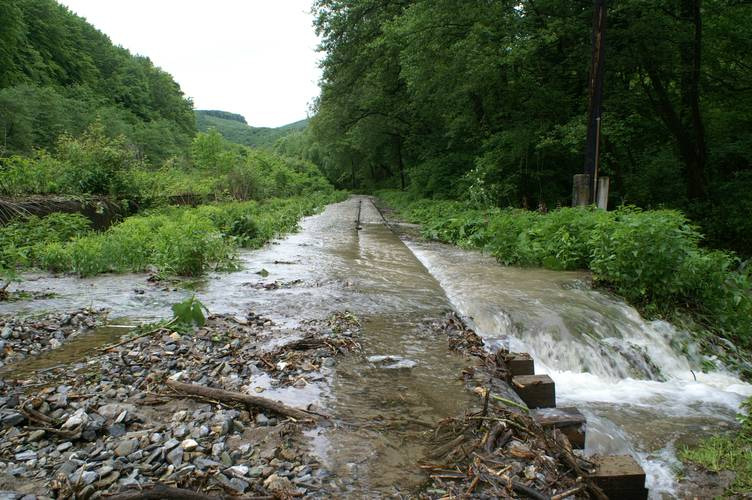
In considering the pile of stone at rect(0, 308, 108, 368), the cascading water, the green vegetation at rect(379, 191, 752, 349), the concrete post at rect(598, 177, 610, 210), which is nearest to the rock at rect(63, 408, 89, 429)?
the pile of stone at rect(0, 308, 108, 368)

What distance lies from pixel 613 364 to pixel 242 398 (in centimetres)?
436

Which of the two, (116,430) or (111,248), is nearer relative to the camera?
(116,430)

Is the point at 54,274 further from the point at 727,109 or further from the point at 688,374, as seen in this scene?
the point at 727,109

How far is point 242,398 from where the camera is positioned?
3207 mm

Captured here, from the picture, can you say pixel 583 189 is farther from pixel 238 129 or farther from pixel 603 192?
pixel 238 129

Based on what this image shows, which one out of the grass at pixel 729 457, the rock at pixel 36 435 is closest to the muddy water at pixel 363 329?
the rock at pixel 36 435

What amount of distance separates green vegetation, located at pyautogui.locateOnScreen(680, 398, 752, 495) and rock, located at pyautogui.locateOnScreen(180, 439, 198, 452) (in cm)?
349

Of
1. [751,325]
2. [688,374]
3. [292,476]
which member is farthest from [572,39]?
[292,476]

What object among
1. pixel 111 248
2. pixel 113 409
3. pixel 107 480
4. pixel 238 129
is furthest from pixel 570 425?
pixel 238 129

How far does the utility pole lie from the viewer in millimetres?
10555

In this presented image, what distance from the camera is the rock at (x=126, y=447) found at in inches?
99.3

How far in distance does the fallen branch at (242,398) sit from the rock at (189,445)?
1.85 ft

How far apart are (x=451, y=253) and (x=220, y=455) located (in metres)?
9.79

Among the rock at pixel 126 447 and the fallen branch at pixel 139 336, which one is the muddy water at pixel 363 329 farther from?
the rock at pixel 126 447
